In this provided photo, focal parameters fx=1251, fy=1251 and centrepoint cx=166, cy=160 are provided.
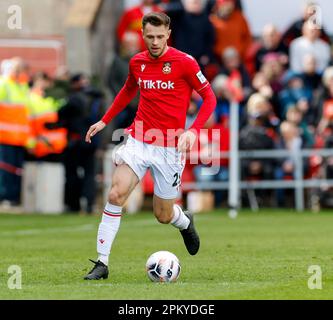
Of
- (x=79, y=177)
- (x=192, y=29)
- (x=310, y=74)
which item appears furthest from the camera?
(x=192, y=29)

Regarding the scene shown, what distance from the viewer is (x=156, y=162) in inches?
456

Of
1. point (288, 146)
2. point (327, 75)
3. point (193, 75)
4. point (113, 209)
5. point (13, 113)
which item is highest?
point (327, 75)

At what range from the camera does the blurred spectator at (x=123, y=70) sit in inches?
905

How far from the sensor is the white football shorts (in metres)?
11.4

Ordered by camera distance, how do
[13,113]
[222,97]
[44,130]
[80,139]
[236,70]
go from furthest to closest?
1. [236,70]
2. [222,97]
3. [44,130]
4. [80,139]
5. [13,113]

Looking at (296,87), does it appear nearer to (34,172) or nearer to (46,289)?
(34,172)

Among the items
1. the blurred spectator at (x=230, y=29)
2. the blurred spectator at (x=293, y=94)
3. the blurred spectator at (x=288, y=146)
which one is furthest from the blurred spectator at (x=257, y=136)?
the blurred spectator at (x=230, y=29)

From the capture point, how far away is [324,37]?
2478cm

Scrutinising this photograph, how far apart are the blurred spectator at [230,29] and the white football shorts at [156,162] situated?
43.1ft

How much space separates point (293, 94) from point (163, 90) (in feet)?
40.9

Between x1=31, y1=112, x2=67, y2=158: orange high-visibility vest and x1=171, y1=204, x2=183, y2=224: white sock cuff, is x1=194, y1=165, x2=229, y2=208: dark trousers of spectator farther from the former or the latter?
x1=171, y1=204, x2=183, y2=224: white sock cuff

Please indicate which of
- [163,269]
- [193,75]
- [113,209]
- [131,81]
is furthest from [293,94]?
[163,269]

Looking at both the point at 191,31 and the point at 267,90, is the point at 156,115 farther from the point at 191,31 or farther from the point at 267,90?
the point at 191,31

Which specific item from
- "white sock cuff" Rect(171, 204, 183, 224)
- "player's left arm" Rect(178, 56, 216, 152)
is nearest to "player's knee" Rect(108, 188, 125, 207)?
"player's left arm" Rect(178, 56, 216, 152)
